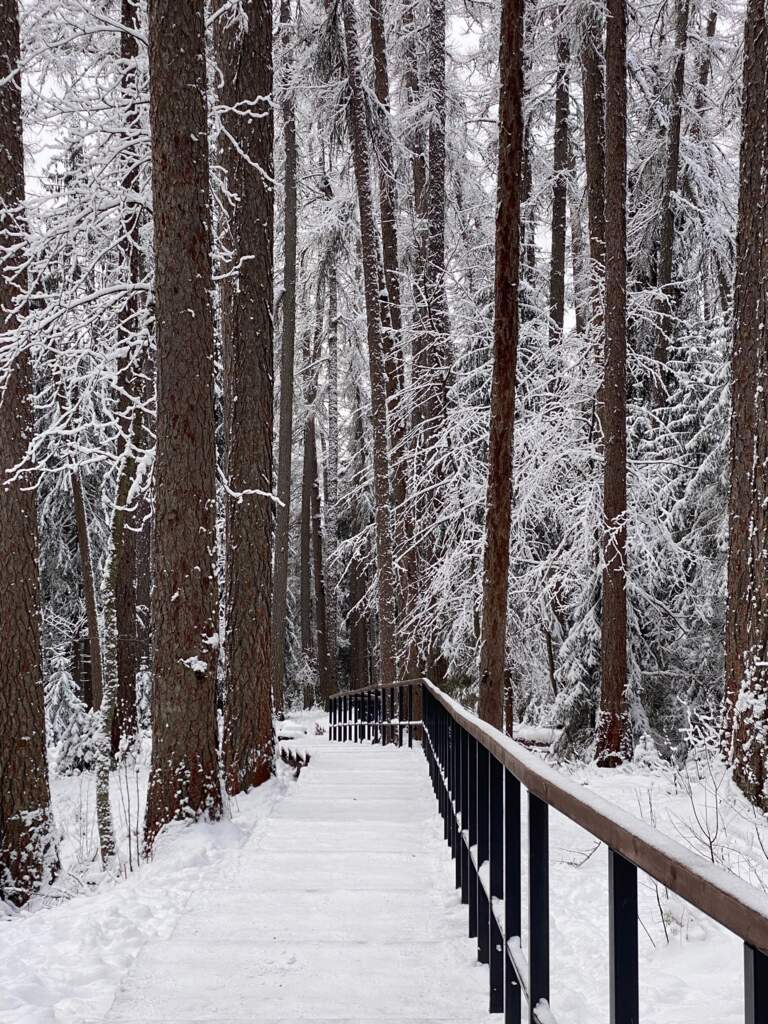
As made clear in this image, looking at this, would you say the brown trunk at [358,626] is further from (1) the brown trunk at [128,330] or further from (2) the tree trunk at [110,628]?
(2) the tree trunk at [110,628]

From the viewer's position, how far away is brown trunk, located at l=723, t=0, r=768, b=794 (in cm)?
684

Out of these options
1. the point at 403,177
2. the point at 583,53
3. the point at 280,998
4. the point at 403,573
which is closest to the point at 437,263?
the point at 403,177

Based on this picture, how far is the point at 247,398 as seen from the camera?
371 inches

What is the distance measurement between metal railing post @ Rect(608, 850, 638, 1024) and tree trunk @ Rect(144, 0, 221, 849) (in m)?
5.70

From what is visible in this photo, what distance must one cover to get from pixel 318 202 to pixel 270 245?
15294 mm

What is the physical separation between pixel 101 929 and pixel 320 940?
3.73 feet

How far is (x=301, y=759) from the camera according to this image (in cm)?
1182

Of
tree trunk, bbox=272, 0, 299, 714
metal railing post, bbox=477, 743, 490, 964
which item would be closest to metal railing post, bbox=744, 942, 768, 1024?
metal railing post, bbox=477, 743, 490, 964

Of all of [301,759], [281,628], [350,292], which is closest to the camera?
[301,759]

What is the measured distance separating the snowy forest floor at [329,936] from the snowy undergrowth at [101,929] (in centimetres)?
1

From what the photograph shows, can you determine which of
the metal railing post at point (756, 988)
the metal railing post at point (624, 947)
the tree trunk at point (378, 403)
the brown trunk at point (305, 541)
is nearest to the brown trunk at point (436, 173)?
the tree trunk at point (378, 403)

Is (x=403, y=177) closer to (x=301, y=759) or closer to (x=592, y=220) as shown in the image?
(x=592, y=220)

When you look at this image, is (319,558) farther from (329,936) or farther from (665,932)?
(665,932)

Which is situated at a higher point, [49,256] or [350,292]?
[350,292]
